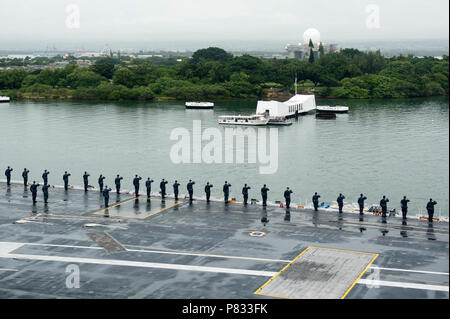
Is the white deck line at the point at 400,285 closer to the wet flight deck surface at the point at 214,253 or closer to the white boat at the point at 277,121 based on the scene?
the wet flight deck surface at the point at 214,253

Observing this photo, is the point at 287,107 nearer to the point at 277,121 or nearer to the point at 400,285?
the point at 277,121

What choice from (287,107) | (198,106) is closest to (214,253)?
(287,107)

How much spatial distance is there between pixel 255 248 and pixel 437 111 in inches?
3437

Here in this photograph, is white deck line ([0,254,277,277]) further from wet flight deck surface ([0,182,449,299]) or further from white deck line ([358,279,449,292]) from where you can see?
white deck line ([358,279,449,292])

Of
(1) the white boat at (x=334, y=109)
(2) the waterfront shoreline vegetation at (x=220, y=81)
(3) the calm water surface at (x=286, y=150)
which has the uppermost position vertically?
(2) the waterfront shoreline vegetation at (x=220, y=81)

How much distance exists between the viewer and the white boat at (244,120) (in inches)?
4230

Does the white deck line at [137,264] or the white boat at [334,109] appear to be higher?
the white boat at [334,109]

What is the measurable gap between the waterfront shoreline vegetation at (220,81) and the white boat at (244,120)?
3777 cm

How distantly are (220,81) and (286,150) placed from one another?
80472 millimetres

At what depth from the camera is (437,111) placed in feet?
352

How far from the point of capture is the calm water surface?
5819 cm

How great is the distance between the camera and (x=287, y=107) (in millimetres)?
118312

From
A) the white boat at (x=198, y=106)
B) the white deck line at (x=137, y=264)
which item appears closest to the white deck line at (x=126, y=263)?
the white deck line at (x=137, y=264)

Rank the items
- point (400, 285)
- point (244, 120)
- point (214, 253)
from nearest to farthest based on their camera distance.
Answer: point (400, 285), point (214, 253), point (244, 120)
